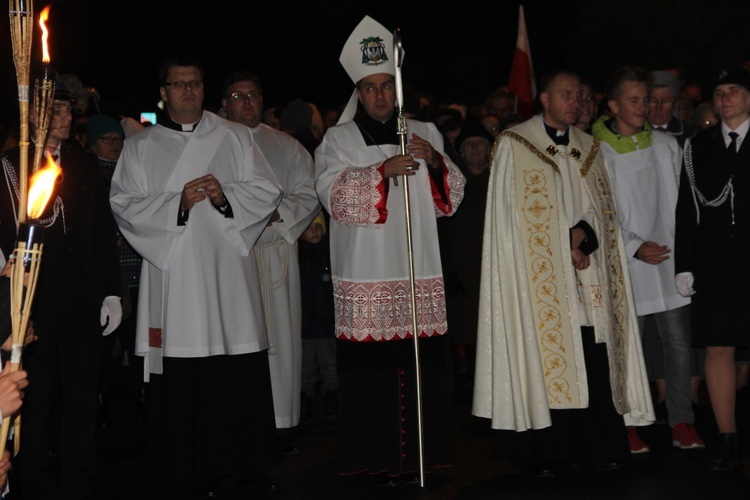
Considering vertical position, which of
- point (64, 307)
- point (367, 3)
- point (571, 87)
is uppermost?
point (367, 3)

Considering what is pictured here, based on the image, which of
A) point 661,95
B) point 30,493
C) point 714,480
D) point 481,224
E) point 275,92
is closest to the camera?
point 30,493

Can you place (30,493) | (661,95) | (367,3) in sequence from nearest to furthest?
(30,493) → (661,95) → (367,3)

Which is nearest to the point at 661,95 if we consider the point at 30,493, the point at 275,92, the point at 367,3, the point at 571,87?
the point at 571,87

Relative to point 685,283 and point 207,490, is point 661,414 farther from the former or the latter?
point 207,490

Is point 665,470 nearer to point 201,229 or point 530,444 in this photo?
point 530,444

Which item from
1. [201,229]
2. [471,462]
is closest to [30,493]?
[201,229]

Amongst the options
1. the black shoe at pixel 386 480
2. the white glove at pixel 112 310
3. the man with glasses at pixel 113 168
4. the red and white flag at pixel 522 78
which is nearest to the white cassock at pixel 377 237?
the black shoe at pixel 386 480

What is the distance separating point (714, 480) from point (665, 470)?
320 mm

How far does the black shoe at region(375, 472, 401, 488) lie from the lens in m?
6.44

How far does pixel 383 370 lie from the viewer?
6.48 meters

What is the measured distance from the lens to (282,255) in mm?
7363

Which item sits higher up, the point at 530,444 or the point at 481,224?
the point at 481,224

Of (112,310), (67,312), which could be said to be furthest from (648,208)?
(67,312)

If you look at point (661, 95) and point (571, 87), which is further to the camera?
point (661, 95)
